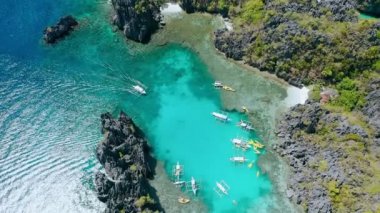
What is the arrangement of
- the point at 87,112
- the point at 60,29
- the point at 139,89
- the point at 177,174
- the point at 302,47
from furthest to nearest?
the point at 60,29 → the point at 302,47 → the point at 139,89 → the point at 87,112 → the point at 177,174

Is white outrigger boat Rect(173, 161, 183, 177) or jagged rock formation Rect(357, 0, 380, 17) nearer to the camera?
white outrigger boat Rect(173, 161, 183, 177)

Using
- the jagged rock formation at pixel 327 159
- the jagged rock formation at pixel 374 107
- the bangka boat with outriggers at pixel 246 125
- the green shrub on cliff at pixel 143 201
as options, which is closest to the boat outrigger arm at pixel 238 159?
the jagged rock formation at pixel 327 159

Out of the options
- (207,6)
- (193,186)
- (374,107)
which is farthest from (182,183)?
(207,6)

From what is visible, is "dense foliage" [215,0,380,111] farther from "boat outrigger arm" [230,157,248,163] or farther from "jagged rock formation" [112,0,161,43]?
"boat outrigger arm" [230,157,248,163]

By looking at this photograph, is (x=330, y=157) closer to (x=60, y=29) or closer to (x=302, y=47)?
(x=302, y=47)

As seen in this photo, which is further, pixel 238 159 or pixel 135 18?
pixel 135 18

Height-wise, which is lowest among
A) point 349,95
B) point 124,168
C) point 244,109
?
point 124,168

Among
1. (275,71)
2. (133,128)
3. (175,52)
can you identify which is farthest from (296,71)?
(133,128)

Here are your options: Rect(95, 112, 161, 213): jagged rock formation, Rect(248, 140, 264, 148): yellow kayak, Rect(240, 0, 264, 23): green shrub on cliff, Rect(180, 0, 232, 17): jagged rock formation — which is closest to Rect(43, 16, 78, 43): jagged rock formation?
Rect(180, 0, 232, 17): jagged rock formation
